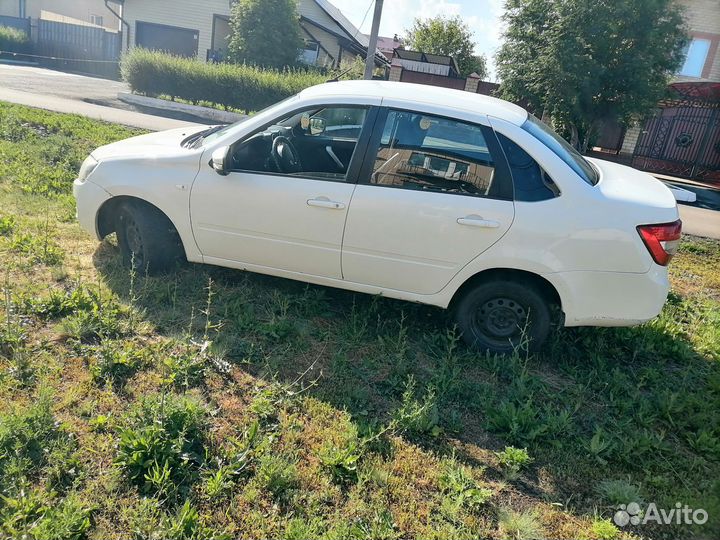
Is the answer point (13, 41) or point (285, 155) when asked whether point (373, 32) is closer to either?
point (285, 155)

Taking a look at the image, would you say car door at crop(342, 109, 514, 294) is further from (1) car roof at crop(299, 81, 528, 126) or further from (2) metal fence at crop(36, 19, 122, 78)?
(2) metal fence at crop(36, 19, 122, 78)

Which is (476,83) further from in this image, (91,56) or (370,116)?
(91,56)

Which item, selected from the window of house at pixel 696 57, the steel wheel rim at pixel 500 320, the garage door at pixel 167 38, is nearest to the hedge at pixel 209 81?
the garage door at pixel 167 38

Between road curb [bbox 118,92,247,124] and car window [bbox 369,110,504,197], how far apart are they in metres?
14.6

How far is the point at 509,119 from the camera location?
12.7 feet

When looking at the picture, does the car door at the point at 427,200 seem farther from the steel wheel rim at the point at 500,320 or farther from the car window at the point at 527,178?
the steel wheel rim at the point at 500,320

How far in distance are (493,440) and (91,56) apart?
34.0 metres

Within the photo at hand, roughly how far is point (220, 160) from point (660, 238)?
309 centimetres

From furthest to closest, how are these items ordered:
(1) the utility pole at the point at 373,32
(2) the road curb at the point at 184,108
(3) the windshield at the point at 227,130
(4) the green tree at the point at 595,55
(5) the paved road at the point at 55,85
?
(2) the road curb at the point at 184,108 < (5) the paved road at the point at 55,85 < (4) the green tree at the point at 595,55 < (1) the utility pole at the point at 373,32 < (3) the windshield at the point at 227,130

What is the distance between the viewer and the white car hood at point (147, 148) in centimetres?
437

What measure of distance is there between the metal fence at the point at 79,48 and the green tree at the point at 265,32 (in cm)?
1122

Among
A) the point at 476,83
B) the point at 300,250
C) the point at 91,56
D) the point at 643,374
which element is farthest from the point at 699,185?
the point at 91,56

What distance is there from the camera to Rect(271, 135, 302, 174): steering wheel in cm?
419

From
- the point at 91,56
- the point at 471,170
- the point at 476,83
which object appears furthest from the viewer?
the point at 91,56
